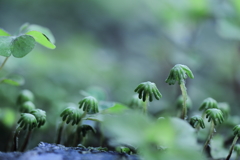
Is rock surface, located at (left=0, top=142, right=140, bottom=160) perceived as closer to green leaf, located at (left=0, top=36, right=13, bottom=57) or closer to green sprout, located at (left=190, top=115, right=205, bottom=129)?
green sprout, located at (left=190, top=115, right=205, bottom=129)

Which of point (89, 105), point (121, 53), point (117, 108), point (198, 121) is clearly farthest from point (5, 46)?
point (121, 53)

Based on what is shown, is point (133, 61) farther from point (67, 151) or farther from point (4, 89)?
point (67, 151)

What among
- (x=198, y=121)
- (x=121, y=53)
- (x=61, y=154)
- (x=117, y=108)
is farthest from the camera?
(x=121, y=53)

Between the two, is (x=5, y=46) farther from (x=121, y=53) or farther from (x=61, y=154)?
(x=121, y=53)

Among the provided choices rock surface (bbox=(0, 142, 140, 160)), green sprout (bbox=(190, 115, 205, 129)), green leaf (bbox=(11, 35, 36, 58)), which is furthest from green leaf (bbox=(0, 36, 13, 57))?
green sprout (bbox=(190, 115, 205, 129))

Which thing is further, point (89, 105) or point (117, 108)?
point (117, 108)

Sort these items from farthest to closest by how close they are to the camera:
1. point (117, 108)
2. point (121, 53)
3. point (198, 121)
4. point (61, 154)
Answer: point (121, 53) → point (117, 108) → point (198, 121) → point (61, 154)
